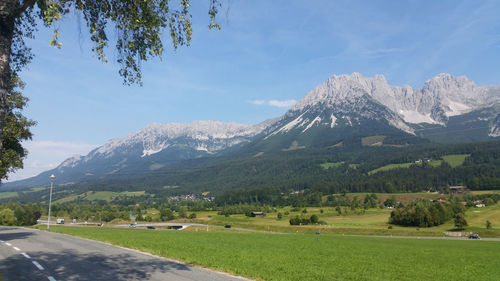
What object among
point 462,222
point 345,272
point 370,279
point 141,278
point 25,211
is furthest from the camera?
point 25,211

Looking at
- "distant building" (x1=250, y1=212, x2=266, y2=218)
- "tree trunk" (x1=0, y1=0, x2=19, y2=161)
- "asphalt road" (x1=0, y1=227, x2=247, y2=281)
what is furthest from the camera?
"distant building" (x1=250, y1=212, x2=266, y2=218)

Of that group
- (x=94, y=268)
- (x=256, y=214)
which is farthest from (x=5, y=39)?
(x=256, y=214)

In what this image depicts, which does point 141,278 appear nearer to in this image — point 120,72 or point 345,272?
point 120,72

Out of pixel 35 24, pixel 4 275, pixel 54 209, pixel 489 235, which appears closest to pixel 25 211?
pixel 54 209

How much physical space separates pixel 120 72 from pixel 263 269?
13.1m

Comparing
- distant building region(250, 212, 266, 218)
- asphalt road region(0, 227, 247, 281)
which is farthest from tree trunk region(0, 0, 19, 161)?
distant building region(250, 212, 266, 218)

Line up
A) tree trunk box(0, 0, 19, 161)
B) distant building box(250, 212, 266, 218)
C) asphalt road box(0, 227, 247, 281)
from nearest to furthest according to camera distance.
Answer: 1. tree trunk box(0, 0, 19, 161)
2. asphalt road box(0, 227, 247, 281)
3. distant building box(250, 212, 266, 218)

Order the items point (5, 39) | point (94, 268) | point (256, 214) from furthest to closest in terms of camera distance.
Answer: point (256, 214)
point (94, 268)
point (5, 39)

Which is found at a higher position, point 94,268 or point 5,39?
point 5,39

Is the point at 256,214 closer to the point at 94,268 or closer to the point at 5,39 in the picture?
the point at 94,268

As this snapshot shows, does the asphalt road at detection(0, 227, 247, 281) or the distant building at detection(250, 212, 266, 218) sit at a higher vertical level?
the asphalt road at detection(0, 227, 247, 281)

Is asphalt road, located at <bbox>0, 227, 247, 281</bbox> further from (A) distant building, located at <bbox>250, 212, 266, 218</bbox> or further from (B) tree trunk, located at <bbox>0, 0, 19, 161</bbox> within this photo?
(A) distant building, located at <bbox>250, 212, 266, 218</bbox>

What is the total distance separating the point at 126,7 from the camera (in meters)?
10.7

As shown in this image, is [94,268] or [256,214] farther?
[256,214]
